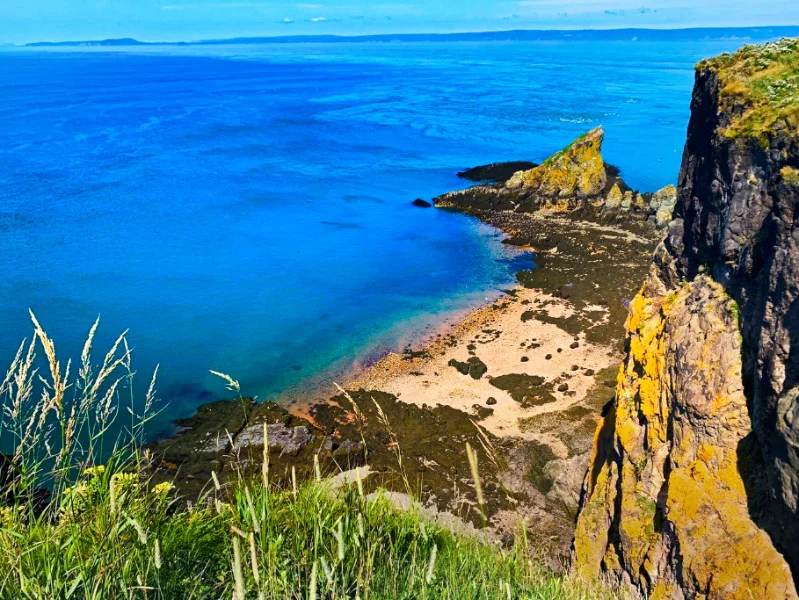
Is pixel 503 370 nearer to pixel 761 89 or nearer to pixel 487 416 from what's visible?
pixel 487 416

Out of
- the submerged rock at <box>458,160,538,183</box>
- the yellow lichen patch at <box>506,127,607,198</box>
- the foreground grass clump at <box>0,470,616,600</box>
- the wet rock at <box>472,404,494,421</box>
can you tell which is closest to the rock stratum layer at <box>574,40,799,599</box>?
the foreground grass clump at <box>0,470,616,600</box>

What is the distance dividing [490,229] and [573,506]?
28606 millimetres

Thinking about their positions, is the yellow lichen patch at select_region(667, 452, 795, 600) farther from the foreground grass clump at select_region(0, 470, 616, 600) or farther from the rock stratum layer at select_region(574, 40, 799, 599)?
the foreground grass clump at select_region(0, 470, 616, 600)

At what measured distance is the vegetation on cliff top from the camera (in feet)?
36.1

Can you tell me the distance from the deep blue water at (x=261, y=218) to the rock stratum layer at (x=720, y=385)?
13600 mm

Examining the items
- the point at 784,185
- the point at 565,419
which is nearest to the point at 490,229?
the point at 565,419

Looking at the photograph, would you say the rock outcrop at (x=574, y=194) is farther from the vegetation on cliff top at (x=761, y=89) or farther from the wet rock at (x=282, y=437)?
the wet rock at (x=282, y=437)

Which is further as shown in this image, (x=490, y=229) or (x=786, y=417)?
(x=490, y=229)

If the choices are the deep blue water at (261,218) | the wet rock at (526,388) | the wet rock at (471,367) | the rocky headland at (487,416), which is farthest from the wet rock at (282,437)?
the wet rock at (526,388)

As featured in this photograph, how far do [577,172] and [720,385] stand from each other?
120 ft

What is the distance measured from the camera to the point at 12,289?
31.2 meters

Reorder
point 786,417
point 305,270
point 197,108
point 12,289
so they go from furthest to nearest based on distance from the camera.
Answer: point 197,108 → point 305,270 → point 12,289 → point 786,417

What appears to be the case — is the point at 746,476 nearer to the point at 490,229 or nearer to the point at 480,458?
the point at 480,458

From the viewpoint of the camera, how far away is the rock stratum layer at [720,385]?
9.05m
